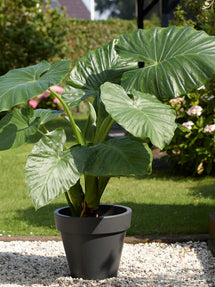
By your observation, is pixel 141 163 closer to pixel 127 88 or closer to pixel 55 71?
pixel 127 88

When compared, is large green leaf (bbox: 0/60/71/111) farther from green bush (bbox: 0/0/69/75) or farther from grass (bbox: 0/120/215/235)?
green bush (bbox: 0/0/69/75)

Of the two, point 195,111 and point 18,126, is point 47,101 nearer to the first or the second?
point 195,111

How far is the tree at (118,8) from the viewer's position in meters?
12.2

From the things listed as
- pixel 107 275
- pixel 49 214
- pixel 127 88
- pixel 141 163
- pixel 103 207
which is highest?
pixel 127 88

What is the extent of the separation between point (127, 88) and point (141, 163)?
1.23 feet

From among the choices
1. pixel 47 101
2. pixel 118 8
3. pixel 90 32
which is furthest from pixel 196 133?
pixel 118 8

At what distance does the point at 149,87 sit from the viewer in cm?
207

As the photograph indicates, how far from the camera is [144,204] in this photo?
12.3 feet

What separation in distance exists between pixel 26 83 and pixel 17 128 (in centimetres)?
26

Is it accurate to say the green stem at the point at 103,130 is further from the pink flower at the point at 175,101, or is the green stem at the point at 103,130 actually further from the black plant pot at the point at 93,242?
the pink flower at the point at 175,101

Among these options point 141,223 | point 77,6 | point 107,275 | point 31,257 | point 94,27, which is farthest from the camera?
point 77,6

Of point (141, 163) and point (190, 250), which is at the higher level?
point (141, 163)

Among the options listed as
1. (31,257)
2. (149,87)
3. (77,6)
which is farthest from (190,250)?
(77,6)

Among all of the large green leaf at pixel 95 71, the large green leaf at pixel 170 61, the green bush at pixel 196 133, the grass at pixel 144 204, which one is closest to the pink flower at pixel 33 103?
the grass at pixel 144 204
